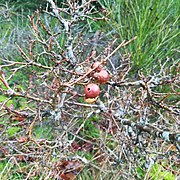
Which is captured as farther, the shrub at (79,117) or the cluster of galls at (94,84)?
the shrub at (79,117)

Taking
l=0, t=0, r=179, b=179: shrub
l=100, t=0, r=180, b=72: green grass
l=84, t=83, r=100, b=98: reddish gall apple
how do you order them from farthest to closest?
l=100, t=0, r=180, b=72: green grass → l=0, t=0, r=179, b=179: shrub → l=84, t=83, r=100, b=98: reddish gall apple

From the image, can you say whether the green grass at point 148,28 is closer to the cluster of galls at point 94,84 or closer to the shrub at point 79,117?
the shrub at point 79,117

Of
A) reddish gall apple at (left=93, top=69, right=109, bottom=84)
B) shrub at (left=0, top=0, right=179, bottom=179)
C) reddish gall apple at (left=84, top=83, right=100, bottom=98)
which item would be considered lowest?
shrub at (left=0, top=0, right=179, bottom=179)

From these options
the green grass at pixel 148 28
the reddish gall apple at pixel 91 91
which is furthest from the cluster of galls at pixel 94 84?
the green grass at pixel 148 28

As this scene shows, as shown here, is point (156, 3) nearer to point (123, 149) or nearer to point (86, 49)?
point (86, 49)

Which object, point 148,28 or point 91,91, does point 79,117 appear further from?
point 148,28

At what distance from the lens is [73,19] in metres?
1.55

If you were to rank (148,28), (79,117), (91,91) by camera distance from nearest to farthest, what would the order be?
(91,91) < (79,117) < (148,28)

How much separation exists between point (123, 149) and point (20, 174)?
86 cm

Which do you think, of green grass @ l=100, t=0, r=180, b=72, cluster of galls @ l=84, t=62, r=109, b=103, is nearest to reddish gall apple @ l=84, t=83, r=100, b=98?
cluster of galls @ l=84, t=62, r=109, b=103

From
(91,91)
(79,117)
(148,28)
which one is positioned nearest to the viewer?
(91,91)

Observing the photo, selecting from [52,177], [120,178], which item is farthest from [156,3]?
[52,177]

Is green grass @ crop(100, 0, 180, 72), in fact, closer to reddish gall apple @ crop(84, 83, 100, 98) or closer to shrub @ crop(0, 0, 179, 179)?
shrub @ crop(0, 0, 179, 179)

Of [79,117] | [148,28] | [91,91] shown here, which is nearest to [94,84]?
[91,91]
